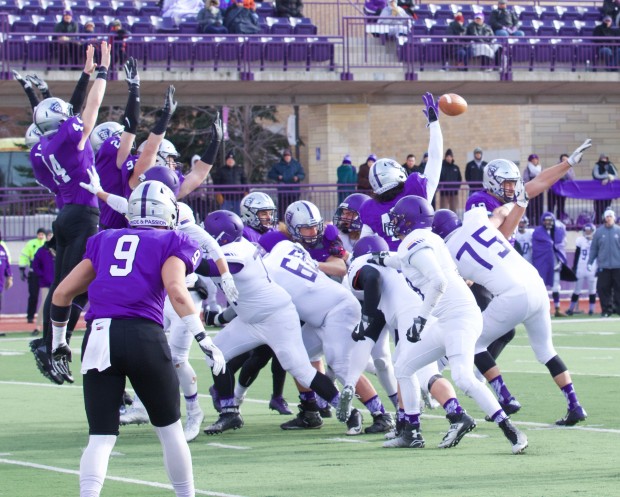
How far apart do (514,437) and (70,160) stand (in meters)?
3.60

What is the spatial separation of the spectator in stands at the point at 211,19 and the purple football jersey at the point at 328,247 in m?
16.4

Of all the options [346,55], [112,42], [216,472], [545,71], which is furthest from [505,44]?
[216,472]

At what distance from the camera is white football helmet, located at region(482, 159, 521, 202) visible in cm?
973

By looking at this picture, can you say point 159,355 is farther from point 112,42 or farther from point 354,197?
point 112,42

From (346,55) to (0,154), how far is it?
9.84 meters

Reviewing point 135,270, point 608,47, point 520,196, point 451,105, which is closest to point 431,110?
point 451,105

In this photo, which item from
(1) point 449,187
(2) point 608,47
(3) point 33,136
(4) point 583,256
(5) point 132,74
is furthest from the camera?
(2) point 608,47

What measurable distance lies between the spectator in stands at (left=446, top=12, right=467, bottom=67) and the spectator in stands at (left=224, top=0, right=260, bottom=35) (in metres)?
4.16

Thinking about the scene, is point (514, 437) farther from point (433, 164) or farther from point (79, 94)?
point (79, 94)

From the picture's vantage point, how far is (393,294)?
8.79 metres

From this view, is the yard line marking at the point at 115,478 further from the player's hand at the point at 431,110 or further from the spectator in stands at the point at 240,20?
the spectator in stands at the point at 240,20

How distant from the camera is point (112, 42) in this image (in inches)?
966

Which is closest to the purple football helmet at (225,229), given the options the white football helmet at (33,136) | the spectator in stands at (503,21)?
the white football helmet at (33,136)

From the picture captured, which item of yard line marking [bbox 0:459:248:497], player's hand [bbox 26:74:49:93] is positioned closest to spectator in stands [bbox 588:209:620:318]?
player's hand [bbox 26:74:49:93]
